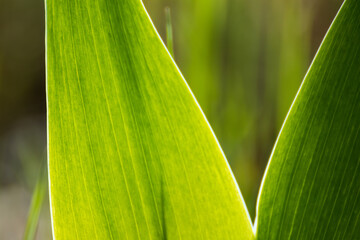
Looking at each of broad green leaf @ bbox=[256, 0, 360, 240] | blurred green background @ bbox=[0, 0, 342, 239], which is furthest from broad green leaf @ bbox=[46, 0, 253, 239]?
blurred green background @ bbox=[0, 0, 342, 239]

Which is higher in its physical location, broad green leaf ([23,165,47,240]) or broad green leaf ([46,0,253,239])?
broad green leaf ([46,0,253,239])

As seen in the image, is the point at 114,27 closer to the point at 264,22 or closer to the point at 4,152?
the point at 264,22

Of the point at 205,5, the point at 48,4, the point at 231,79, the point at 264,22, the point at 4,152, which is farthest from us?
the point at 4,152

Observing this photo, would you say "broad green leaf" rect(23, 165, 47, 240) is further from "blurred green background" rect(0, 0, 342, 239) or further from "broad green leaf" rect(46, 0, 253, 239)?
"blurred green background" rect(0, 0, 342, 239)

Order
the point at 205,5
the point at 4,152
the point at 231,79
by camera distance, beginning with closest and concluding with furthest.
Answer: the point at 205,5
the point at 231,79
the point at 4,152

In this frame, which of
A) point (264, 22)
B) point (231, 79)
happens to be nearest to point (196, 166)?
point (231, 79)

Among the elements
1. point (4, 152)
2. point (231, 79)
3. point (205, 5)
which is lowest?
point (4, 152)

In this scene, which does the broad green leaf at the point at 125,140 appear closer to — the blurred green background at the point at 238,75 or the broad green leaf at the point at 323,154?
the broad green leaf at the point at 323,154
